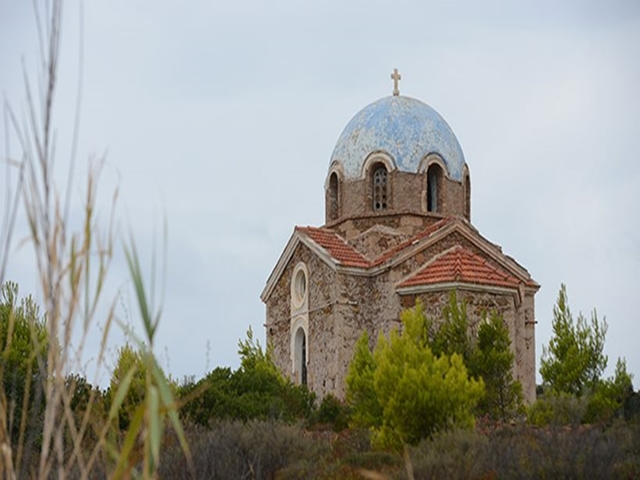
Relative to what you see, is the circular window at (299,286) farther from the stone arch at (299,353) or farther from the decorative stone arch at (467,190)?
the decorative stone arch at (467,190)

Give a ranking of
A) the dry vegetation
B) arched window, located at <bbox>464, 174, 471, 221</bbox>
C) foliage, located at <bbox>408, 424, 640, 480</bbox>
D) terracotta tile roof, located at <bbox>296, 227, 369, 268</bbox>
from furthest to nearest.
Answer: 1. arched window, located at <bbox>464, 174, 471, 221</bbox>
2. terracotta tile roof, located at <bbox>296, 227, 369, 268</bbox>
3. foliage, located at <bbox>408, 424, 640, 480</bbox>
4. the dry vegetation

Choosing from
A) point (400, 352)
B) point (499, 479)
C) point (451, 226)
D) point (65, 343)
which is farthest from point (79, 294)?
point (451, 226)

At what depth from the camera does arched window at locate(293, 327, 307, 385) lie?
2686 centimetres

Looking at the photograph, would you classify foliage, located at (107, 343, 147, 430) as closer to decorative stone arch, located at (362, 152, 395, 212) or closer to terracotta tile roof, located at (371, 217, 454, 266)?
terracotta tile roof, located at (371, 217, 454, 266)

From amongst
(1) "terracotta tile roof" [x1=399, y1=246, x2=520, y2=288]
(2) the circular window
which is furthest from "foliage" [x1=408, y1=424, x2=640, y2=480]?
(2) the circular window

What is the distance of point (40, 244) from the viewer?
3.74 meters

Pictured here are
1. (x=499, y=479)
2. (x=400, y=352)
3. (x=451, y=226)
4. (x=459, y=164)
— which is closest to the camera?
(x=499, y=479)

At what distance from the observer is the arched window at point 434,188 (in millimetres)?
27234

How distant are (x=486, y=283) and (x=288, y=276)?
6126 millimetres

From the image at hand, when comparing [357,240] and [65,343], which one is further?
[357,240]

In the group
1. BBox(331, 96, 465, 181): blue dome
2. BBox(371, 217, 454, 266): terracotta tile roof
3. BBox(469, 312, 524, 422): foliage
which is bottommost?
BBox(469, 312, 524, 422): foliage

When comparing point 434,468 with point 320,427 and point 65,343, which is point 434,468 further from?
point 320,427

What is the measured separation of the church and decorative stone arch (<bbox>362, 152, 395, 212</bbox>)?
0.03m

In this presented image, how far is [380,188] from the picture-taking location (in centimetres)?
2702
